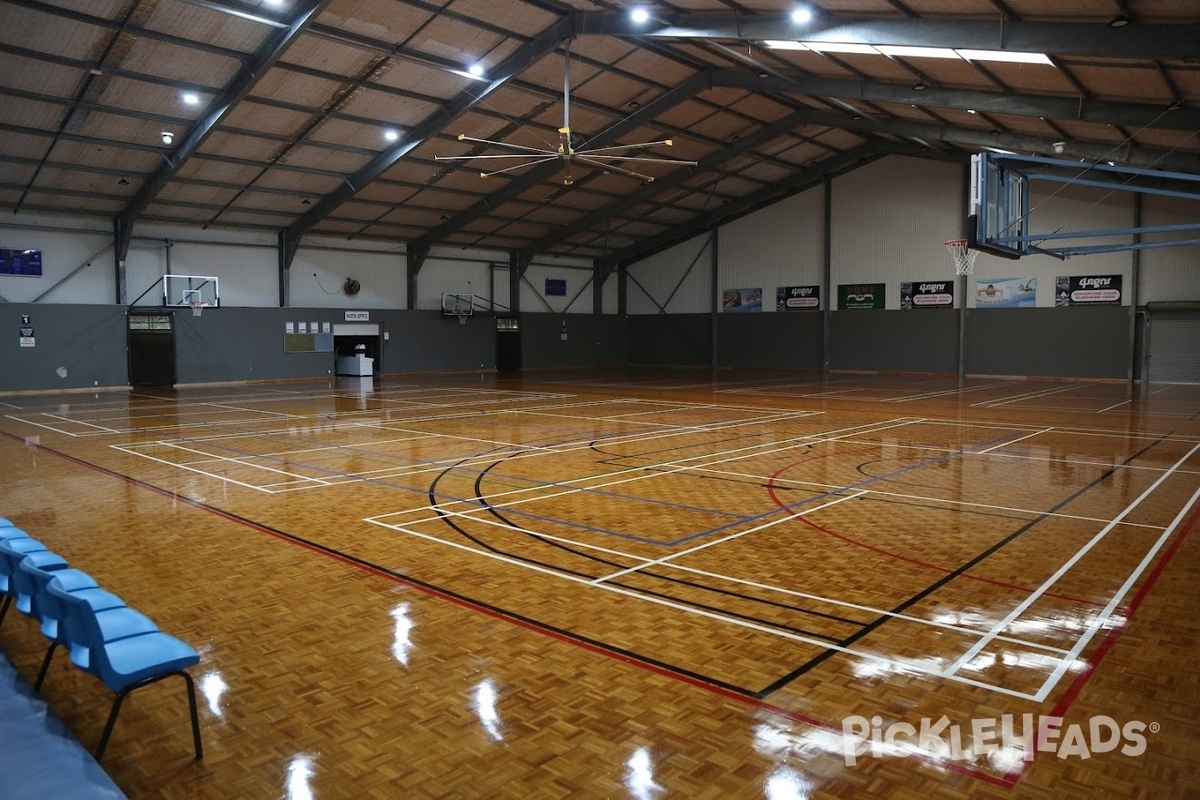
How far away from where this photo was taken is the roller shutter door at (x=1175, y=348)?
1061 inches

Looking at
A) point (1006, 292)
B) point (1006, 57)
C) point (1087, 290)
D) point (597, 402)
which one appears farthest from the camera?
point (1006, 292)

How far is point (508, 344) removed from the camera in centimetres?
3838

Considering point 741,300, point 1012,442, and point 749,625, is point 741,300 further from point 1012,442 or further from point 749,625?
point 749,625

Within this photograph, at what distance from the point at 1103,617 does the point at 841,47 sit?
14.9 meters

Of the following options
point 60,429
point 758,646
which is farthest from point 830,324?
point 758,646

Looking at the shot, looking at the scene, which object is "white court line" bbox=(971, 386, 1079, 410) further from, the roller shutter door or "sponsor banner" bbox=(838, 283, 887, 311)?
"sponsor banner" bbox=(838, 283, 887, 311)

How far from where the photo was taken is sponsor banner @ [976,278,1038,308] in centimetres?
2989

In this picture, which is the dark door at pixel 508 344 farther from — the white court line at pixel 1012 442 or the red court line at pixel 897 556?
the red court line at pixel 897 556

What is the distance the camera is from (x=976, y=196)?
46.2 feet

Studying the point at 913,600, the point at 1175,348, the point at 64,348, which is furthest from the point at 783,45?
the point at 64,348

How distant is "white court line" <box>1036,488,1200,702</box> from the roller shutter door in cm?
2284

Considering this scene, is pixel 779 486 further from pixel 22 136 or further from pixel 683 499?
pixel 22 136

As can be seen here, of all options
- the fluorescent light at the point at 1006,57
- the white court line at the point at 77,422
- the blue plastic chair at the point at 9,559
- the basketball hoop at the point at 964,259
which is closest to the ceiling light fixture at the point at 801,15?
the fluorescent light at the point at 1006,57

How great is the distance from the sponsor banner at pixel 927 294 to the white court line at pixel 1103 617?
24797 millimetres
